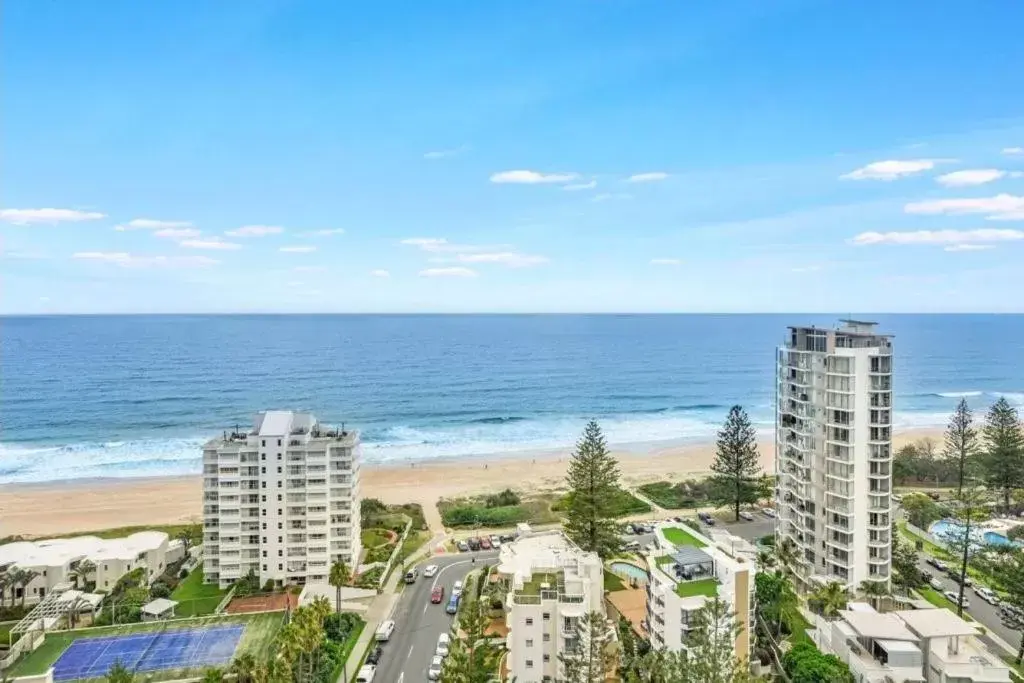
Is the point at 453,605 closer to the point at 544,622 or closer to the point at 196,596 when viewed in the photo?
the point at 544,622

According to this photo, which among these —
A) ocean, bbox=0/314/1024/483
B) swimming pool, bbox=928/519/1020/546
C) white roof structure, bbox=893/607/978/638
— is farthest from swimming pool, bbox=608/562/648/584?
ocean, bbox=0/314/1024/483

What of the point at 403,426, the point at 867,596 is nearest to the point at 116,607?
the point at 867,596

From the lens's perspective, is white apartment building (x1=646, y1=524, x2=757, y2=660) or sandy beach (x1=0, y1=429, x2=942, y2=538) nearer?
white apartment building (x1=646, y1=524, x2=757, y2=660)

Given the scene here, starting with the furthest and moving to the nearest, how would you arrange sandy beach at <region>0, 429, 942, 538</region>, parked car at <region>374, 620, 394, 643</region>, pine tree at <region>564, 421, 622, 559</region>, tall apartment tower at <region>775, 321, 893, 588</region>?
1. sandy beach at <region>0, 429, 942, 538</region>
2. pine tree at <region>564, 421, 622, 559</region>
3. tall apartment tower at <region>775, 321, 893, 588</region>
4. parked car at <region>374, 620, 394, 643</region>

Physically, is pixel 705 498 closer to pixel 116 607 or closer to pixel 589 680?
pixel 589 680

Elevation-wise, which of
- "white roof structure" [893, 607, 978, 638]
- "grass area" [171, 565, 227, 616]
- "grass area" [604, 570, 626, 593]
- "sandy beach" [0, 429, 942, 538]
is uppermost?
"white roof structure" [893, 607, 978, 638]

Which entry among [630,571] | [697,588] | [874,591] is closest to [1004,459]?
[874,591]

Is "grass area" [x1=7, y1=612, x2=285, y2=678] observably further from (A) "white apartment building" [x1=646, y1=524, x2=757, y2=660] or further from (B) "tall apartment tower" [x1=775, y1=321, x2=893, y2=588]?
(B) "tall apartment tower" [x1=775, y1=321, x2=893, y2=588]
